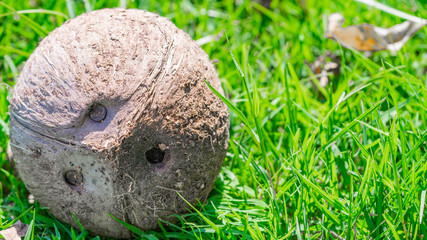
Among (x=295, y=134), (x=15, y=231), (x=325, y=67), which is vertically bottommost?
(x=15, y=231)

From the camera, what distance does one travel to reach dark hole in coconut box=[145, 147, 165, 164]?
2100 millimetres

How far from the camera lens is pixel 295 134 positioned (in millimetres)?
2500

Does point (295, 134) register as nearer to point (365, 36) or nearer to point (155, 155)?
point (155, 155)

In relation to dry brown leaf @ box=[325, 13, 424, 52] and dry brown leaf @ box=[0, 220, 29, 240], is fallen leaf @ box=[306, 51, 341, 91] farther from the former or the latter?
dry brown leaf @ box=[0, 220, 29, 240]

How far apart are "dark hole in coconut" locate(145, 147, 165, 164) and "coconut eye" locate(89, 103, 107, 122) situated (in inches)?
11.6

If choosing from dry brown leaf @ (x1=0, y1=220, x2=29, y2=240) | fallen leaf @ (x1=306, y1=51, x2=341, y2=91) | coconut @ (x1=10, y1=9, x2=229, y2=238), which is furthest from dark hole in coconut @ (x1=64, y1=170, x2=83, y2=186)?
fallen leaf @ (x1=306, y1=51, x2=341, y2=91)

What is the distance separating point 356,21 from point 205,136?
2311 mm

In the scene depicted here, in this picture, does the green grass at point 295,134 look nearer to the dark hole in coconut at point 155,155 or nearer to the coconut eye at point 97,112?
the dark hole in coconut at point 155,155

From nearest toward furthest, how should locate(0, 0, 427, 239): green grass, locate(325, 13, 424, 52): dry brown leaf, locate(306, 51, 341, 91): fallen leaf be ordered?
locate(0, 0, 427, 239): green grass
locate(325, 13, 424, 52): dry brown leaf
locate(306, 51, 341, 91): fallen leaf

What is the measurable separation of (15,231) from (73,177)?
0.51m

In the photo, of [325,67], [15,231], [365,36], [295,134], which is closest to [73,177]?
[15,231]

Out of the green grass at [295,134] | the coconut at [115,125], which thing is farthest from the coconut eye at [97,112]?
the green grass at [295,134]

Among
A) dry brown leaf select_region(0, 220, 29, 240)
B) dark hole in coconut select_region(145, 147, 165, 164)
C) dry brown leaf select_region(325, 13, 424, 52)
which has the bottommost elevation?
dry brown leaf select_region(0, 220, 29, 240)

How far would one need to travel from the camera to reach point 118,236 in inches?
89.4
